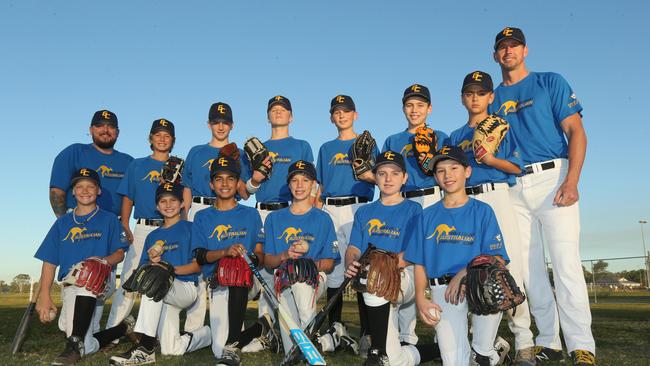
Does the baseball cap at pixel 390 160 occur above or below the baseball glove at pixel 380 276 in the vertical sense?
above

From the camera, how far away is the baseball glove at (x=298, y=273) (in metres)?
5.05

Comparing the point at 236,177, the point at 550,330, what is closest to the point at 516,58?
the point at 550,330

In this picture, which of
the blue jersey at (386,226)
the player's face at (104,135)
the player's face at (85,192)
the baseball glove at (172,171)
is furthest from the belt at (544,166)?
the player's face at (104,135)

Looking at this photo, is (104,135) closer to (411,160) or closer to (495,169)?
(411,160)

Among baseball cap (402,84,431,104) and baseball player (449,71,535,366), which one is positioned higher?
baseball cap (402,84,431,104)

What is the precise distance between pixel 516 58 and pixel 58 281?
5788 mm

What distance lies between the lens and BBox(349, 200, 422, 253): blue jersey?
17.0 ft

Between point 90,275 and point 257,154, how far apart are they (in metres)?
2.31

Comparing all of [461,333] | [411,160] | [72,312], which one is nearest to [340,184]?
[411,160]

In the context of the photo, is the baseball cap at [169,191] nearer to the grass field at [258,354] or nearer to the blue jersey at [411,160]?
the grass field at [258,354]

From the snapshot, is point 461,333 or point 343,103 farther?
point 343,103

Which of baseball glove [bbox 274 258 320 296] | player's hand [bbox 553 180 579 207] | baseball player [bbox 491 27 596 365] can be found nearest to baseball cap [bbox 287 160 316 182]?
baseball glove [bbox 274 258 320 296]

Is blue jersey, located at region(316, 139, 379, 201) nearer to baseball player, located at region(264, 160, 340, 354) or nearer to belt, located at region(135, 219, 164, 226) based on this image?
baseball player, located at region(264, 160, 340, 354)

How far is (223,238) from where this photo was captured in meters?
5.94
